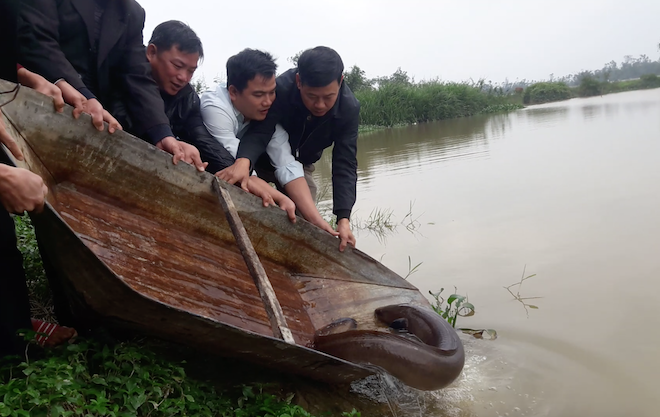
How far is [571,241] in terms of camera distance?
5.04 m

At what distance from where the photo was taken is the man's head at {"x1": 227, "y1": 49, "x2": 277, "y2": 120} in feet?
11.0

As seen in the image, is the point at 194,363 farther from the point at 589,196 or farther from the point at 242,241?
the point at 589,196

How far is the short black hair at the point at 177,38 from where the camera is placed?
321cm

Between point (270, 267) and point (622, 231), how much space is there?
11.8ft

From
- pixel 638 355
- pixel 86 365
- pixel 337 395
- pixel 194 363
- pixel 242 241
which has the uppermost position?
pixel 242 241

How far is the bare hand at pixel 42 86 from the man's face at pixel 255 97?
118 centimetres

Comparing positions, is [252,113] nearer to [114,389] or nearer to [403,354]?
[403,354]

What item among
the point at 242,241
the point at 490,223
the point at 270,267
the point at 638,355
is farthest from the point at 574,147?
the point at 242,241

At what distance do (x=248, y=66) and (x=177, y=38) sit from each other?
450 millimetres

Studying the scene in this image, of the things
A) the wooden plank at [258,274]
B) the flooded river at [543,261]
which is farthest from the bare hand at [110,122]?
the flooded river at [543,261]

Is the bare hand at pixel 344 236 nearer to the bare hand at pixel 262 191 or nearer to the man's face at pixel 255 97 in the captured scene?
the bare hand at pixel 262 191

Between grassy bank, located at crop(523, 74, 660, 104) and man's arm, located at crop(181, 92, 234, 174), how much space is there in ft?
122

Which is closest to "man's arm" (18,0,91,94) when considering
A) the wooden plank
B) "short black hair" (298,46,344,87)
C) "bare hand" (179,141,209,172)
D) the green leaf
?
"bare hand" (179,141,209,172)

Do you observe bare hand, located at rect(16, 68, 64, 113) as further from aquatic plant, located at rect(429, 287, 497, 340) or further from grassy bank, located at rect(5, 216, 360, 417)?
aquatic plant, located at rect(429, 287, 497, 340)
